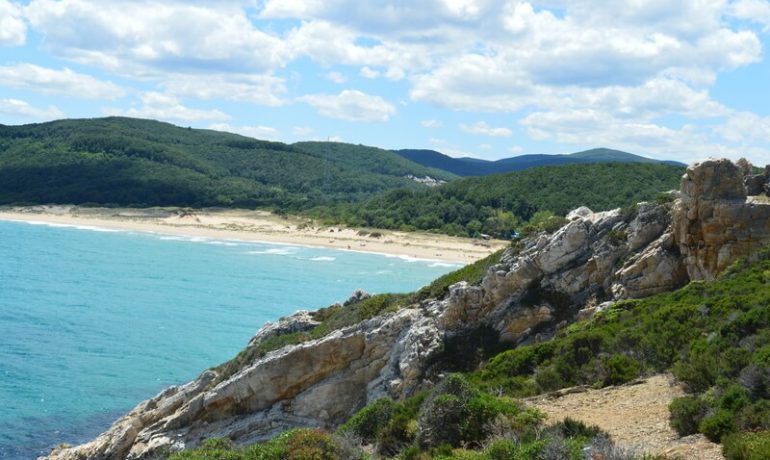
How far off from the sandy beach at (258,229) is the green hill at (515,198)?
4.44 m

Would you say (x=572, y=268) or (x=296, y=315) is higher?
(x=572, y=268)

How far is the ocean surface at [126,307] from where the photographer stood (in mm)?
29453

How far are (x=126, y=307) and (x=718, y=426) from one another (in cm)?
4542

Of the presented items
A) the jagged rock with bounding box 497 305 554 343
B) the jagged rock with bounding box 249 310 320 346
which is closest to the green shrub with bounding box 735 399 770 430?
the jagged rock with bounding box 497 305 554 343

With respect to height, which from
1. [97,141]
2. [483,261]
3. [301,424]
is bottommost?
[301,424]

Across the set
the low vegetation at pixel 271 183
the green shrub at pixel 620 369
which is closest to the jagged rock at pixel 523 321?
the green shrub at pixel 620 369

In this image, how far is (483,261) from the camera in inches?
907

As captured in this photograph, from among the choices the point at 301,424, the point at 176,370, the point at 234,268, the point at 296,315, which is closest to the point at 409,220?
the point at 234,268

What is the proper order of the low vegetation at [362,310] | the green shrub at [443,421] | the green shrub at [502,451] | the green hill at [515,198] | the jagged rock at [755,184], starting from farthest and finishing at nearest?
the green hill at [515,198], the low vegetation at [362,310], the jagged rock at [755,184], the green shrub at [443,421], the green shrub at [502,451]

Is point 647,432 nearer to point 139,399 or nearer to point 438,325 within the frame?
point 438,325

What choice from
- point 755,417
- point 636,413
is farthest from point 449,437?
point 755,417

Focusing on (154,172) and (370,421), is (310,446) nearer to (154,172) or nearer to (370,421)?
(370,421)

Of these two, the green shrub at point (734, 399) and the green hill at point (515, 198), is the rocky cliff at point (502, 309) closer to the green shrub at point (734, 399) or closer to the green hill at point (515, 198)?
the green shrub at point (734, 399)

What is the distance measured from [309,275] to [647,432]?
55.8 meters
